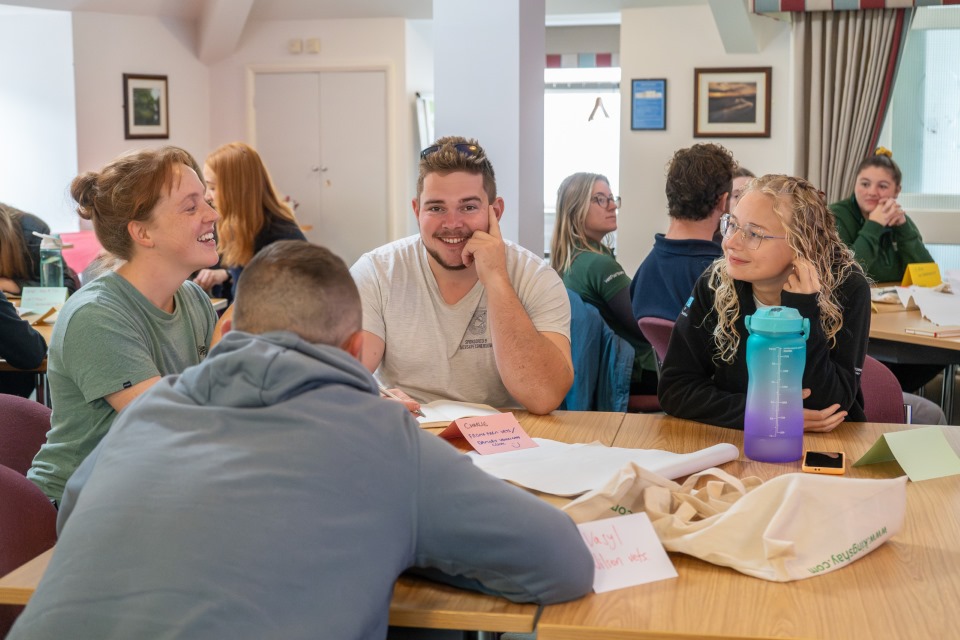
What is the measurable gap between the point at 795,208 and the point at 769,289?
0.61 ft

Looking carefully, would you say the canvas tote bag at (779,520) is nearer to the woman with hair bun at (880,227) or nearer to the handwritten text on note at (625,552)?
the handwritten text on note at (625,552)

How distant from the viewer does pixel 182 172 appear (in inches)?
84.7

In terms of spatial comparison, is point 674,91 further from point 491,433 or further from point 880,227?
point 491,433

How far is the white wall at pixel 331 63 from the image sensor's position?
815cm

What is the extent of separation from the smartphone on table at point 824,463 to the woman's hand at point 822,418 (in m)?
0.22

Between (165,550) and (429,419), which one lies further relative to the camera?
(429,419)

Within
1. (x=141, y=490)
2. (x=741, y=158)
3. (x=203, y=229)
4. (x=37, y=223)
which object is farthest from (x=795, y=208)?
(x=741, y=158)

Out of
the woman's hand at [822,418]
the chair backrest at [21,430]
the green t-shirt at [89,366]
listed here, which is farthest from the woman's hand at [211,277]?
the woman's hand at [822,418]

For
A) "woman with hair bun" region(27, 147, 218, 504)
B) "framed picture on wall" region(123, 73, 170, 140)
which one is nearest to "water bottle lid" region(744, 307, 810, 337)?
"woman with hair bun" region(27, 147, 218, 504)

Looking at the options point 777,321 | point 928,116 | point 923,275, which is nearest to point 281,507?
point 777,321

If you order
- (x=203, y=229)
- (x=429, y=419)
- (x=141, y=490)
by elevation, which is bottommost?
(x=429, y=419)

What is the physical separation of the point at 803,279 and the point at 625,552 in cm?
88

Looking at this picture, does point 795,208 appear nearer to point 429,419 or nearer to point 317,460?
point 429,419

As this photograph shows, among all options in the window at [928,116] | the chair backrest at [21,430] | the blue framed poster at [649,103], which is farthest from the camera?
the blue framed poster at [649,103]
